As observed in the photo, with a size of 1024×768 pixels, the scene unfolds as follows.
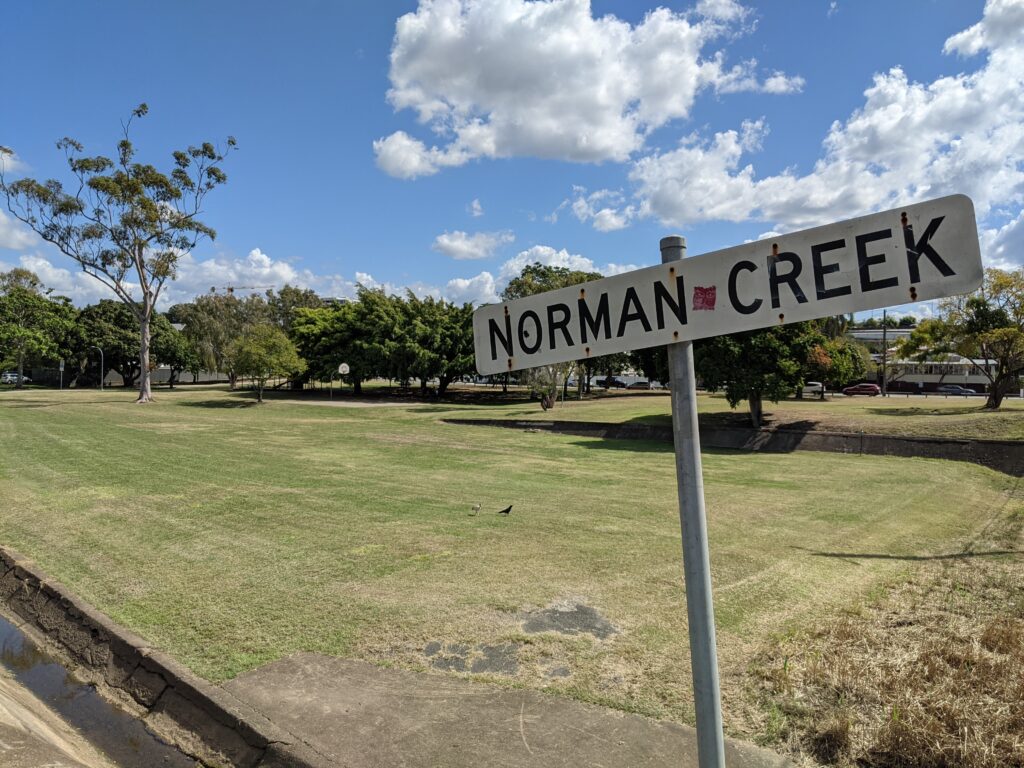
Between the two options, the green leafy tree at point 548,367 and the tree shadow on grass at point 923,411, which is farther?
the green leafy tree at point 548,367

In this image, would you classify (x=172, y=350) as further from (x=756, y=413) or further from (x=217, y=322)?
(x=756, y=413)

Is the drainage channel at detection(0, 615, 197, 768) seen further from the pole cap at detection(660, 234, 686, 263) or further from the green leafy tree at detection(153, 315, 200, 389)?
the green leafy tree at detection(153, 315, 200, 389)

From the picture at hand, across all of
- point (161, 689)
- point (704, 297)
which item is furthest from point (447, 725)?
point (704, 297)

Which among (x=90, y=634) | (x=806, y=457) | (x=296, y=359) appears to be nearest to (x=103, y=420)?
(x=296, y=359)

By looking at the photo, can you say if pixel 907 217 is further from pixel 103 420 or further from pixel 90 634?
pixel 103 420

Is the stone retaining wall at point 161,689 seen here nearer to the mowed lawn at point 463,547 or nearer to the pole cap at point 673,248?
the mowed lawn at point 463,547

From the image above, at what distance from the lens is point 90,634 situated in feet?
15.1

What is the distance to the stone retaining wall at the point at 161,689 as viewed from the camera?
319cm

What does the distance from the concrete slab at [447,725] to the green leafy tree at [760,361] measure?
1892 centimetres

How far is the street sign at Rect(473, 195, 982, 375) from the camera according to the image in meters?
1.63

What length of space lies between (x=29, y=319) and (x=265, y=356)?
28.8m

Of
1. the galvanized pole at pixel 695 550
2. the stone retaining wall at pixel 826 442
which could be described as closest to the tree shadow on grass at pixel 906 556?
the galvanized pole at pixel 695 550

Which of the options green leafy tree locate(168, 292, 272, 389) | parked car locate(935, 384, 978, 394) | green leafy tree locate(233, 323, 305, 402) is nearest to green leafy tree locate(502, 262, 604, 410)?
green leafy tree locate(233, 323, 305, 402)

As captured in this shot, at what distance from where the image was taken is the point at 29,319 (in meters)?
52.6
